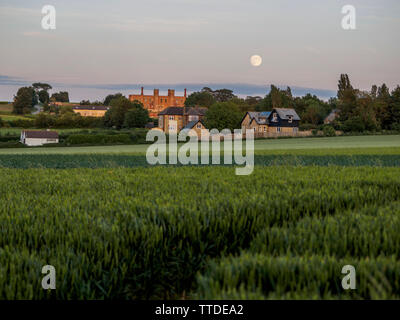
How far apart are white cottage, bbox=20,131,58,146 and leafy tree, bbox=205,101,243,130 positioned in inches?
1676

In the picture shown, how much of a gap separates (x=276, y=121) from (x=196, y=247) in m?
96.1

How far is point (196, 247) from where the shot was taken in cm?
529

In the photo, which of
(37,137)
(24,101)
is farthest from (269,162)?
(24,101)

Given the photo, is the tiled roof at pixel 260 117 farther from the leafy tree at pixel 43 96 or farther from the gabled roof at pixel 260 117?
the leafy tree at pixel 43 96

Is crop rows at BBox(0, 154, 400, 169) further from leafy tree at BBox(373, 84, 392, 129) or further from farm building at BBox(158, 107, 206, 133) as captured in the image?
farm building at BBox(158, 107, 206, 133)

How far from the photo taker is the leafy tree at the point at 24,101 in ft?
390

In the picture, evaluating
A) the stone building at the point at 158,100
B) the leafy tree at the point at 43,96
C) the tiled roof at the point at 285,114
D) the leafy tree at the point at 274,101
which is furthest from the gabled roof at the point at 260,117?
the leafy tree at the point at 43,96

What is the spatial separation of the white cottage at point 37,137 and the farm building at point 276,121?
4555 centimetres

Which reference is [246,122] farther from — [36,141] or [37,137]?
[36,141]

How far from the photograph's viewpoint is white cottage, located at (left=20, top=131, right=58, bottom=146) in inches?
3049

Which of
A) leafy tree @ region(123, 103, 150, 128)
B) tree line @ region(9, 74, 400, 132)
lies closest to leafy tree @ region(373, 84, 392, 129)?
tree line @ region(9, 74, 400, 132)

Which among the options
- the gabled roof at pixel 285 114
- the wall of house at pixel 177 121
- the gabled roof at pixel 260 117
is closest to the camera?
the gabled roof at pixel 285 114

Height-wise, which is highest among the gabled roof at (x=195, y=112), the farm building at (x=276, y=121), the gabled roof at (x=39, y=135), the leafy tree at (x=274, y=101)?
the leafy tree at (x=274, y=101)

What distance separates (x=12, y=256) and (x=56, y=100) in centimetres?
16348
